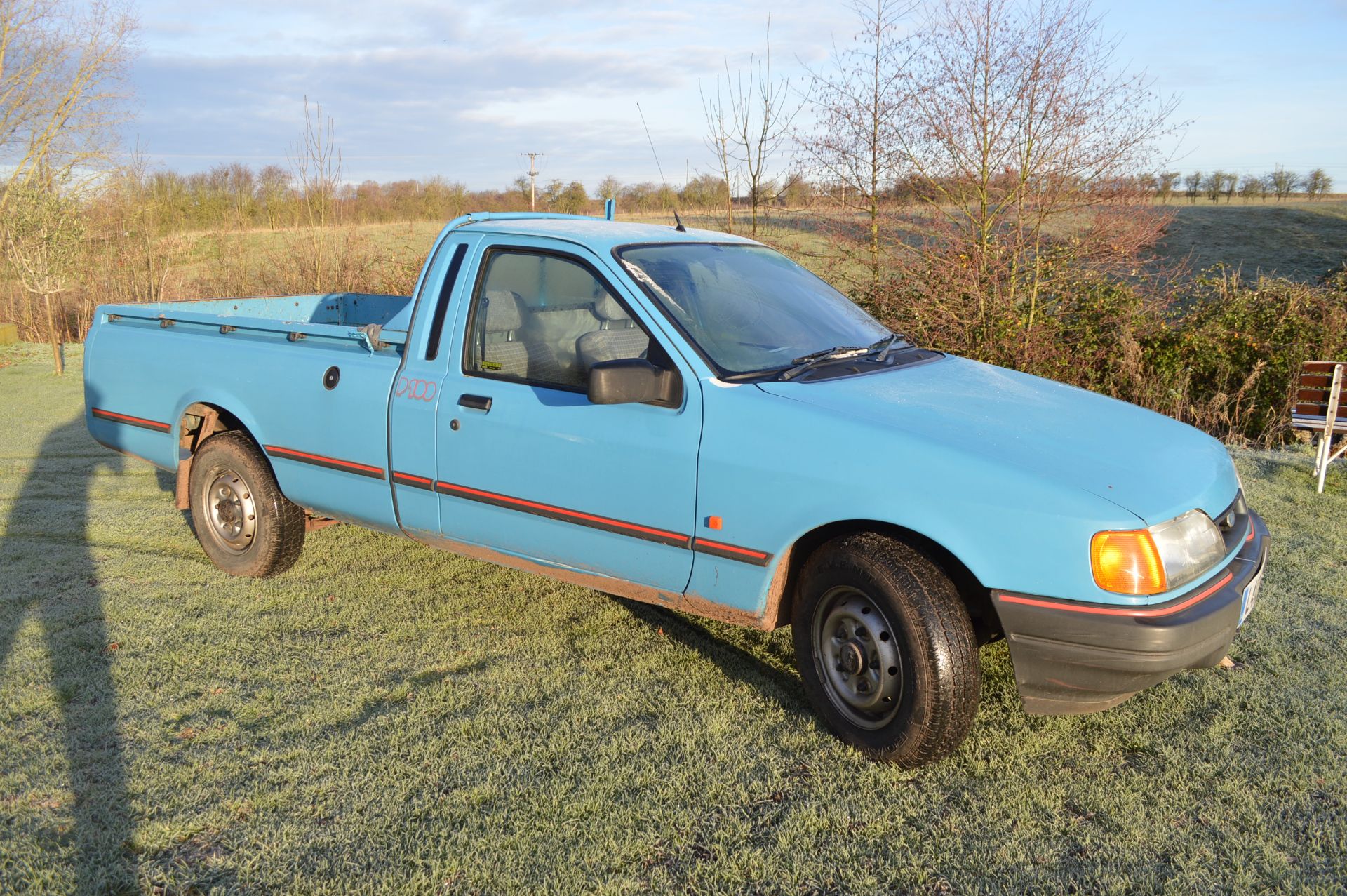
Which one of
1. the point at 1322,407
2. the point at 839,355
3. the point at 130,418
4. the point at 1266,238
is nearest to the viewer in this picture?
the point at 839,355

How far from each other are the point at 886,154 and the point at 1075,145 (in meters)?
2.05

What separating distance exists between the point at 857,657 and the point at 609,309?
1.70 metres

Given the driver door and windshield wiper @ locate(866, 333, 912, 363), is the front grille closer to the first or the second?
windshield wiper @ locate(866, 333, 912, 363)

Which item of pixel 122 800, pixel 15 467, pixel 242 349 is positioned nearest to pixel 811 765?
pixel 122 800

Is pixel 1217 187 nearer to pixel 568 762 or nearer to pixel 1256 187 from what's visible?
pixel 1256 187

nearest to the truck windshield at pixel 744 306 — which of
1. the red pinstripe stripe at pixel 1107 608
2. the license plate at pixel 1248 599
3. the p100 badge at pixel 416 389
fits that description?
the p100 badge at pixel 416 389

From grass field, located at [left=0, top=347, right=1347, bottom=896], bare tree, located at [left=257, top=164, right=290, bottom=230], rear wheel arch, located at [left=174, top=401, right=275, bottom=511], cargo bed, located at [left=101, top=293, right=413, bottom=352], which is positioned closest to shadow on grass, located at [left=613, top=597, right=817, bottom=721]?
grass field, located at [left=0, top=347, right=1347, bottom=896]

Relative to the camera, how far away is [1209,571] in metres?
3.12

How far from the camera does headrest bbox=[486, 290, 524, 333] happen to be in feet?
13.7

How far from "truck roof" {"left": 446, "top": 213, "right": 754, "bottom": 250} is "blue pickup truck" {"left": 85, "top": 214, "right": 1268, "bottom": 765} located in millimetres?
29

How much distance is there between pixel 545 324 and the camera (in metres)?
4.11

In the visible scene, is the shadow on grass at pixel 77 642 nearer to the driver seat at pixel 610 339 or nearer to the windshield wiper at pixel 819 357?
the driver seat at pixel 610 339

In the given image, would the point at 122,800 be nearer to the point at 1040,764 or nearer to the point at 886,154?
the point at 1040,764

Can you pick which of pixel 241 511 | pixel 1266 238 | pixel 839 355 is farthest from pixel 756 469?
pixel 1266 238
